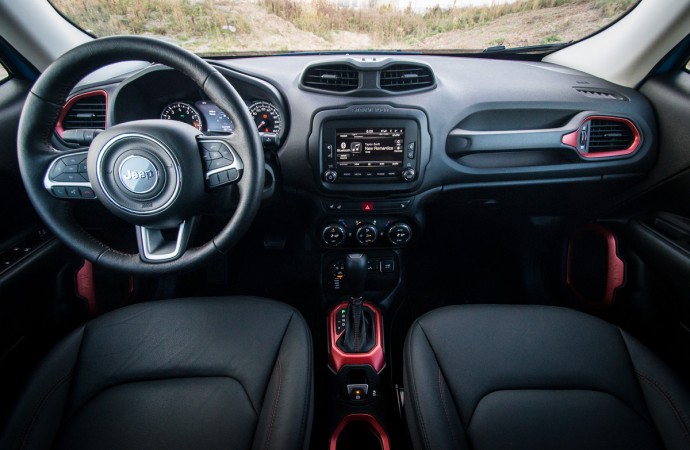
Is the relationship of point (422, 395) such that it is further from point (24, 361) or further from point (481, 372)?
point (24, 361)

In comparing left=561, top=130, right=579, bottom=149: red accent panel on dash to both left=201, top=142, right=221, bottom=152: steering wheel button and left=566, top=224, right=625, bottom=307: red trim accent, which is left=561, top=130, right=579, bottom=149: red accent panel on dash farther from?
left=201, top=142, right=221, bottom=152: steering wheel button

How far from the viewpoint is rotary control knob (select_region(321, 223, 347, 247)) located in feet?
5.81

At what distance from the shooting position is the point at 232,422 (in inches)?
40.3

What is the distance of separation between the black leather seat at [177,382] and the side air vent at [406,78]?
92 centimetres

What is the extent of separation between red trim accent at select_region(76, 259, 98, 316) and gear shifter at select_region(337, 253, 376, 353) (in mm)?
1177

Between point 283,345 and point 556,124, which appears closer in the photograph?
point 283,345

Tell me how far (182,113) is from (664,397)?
1808mm

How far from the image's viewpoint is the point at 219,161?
109 centimetres

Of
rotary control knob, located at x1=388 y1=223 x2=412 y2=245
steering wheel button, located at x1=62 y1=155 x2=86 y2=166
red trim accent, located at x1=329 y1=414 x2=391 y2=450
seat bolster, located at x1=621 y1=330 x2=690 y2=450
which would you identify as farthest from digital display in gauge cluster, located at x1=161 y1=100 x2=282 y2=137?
seat bolster, located at x1=621 y1=330 x2=690 y2=450

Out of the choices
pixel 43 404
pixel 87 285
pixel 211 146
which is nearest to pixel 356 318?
pixel 211 146

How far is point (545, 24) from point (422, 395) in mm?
1718

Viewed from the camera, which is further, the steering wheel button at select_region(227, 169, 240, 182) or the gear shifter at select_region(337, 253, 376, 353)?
the gear shifter at select_region(337, 253, 376, 353)

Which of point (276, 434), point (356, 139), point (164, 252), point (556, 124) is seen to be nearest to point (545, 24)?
point (556, 124)

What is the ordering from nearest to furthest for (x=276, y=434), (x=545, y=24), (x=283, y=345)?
(x=276, y=434)
(x=283, y=345)
(x=545, y=24)
